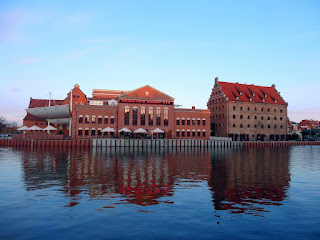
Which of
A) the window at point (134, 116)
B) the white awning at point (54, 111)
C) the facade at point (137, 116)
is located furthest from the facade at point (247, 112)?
the white awning at point (54, 111)

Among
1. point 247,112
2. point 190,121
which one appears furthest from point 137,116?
point 247,112

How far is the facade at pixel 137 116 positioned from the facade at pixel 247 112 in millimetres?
14140

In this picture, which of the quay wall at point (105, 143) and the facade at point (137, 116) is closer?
the quay wall at point (105, 143)

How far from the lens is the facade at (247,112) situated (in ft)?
292

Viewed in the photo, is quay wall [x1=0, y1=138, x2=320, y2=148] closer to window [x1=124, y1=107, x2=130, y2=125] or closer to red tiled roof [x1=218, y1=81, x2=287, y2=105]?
window [x1=124, y1=107, x2=130, y2=125]

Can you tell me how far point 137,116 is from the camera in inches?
2844

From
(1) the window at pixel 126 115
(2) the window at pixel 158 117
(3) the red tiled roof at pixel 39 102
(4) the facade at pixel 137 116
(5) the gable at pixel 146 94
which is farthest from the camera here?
(3) the red tiled roof at pixel 39 102

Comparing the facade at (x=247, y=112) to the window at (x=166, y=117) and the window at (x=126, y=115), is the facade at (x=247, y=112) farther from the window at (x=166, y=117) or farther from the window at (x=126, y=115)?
the window at (x=126, y=115)

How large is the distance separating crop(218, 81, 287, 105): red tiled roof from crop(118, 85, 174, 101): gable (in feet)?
91.9

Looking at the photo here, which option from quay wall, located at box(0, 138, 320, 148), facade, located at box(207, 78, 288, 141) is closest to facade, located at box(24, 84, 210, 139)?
quay wall, located at box(0, 138, 320, 148)

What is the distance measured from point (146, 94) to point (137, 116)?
6.63 m

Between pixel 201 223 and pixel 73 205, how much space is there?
667cm

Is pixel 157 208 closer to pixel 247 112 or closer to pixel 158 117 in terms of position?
pixel 158 117

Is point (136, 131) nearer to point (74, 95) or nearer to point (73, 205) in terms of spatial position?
point (74, 95)
